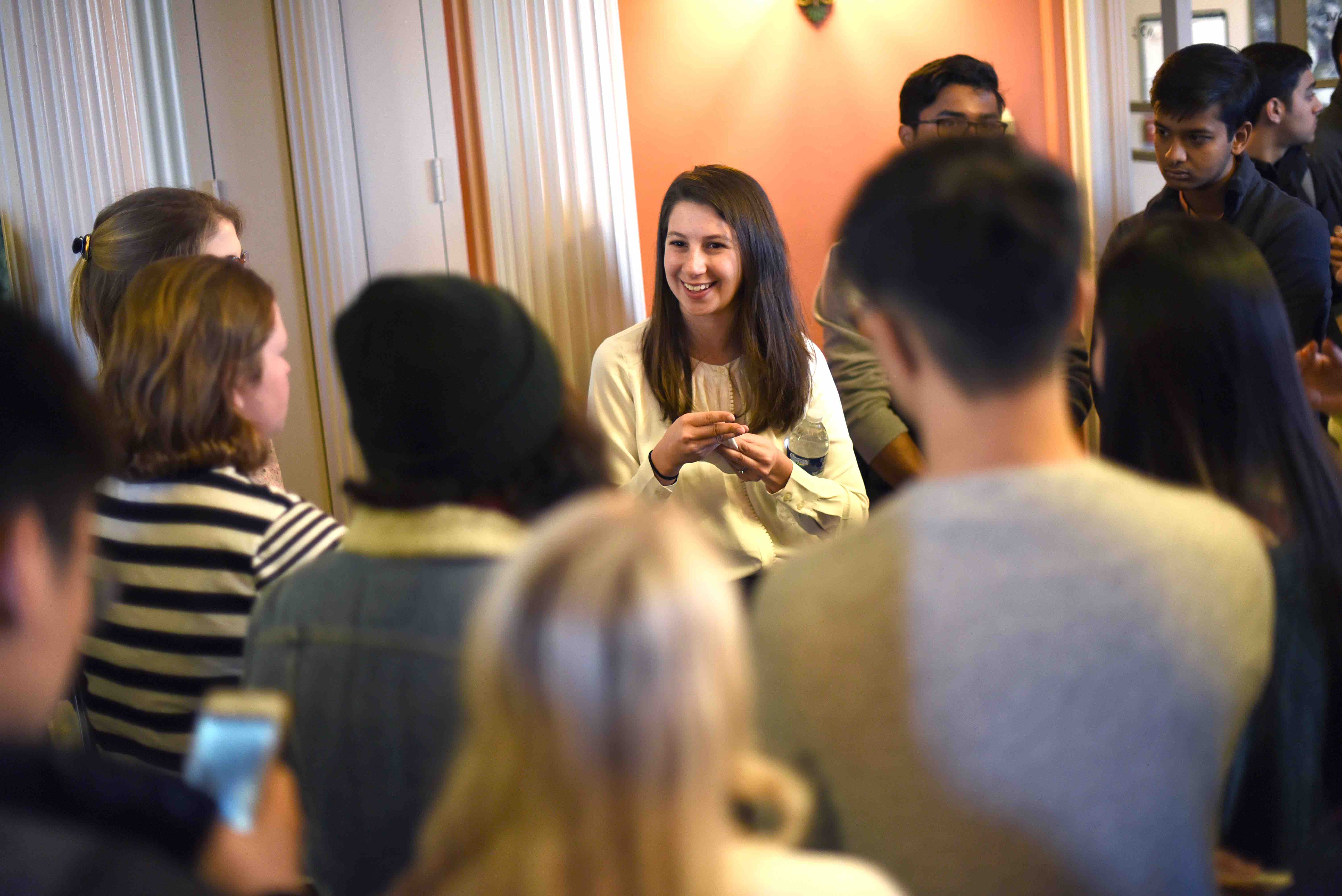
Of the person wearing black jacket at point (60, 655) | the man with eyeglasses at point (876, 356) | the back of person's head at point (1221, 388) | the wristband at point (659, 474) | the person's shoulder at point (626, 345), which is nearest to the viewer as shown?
the person wearing black jacket at point (60, 655)

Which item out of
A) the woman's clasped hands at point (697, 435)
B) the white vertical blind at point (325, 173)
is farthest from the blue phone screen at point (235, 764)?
the white vertical blind at point (325, 173)

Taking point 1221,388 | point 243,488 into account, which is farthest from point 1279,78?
point 243,488

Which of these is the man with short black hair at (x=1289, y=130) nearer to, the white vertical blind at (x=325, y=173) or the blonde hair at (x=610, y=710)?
the white vertical blind at (x=325, y=173)

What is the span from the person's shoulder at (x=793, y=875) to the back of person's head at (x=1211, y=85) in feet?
9.07

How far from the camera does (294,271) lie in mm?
3447

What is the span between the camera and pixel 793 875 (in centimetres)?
83

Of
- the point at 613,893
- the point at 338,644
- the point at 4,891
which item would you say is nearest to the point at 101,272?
the point at 338,644

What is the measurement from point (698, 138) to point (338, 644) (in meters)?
2.94

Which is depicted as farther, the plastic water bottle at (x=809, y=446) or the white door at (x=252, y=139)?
the white door at (x=252, y=139)

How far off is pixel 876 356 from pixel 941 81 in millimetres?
864

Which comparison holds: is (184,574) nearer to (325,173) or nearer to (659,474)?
(659,474)

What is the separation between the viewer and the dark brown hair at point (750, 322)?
2812 mm

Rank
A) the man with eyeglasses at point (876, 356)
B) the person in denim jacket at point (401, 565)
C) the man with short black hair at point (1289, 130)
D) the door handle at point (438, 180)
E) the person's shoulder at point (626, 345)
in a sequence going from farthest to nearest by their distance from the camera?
the man with short black hair at point (1289, 130)
the door handle at point (438, 180)
the man with eyeglasses at point (876, 356)
the person's shoulder at point (626, 345)
the person in denim jacket at point (401, 565)

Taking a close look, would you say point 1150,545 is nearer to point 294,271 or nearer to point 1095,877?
point 1095,877
